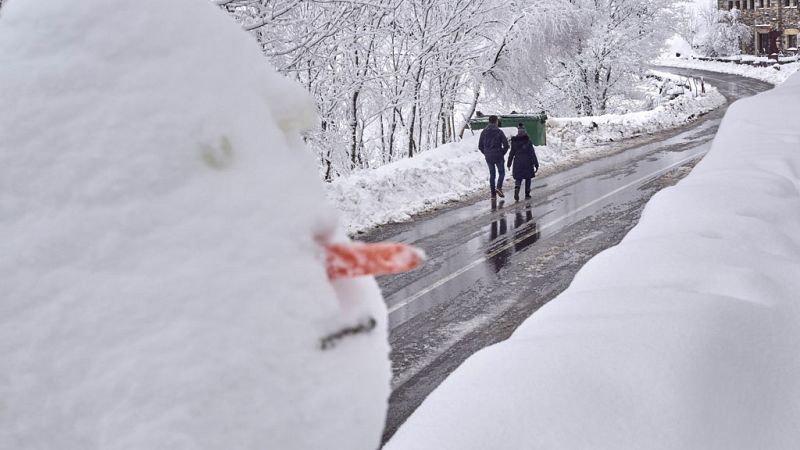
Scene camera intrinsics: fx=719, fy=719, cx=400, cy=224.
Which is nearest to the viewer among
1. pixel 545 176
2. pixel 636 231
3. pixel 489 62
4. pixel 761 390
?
pixel 761 390

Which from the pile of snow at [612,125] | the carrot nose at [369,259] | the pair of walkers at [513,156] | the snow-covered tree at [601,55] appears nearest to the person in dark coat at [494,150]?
the pair of walkers at [513,156]

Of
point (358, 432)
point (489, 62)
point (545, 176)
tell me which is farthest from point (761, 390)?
point (489, 62)

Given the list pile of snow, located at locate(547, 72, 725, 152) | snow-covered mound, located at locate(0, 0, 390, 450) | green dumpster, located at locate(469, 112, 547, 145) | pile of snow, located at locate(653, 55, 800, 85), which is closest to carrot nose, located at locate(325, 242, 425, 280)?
snow-covered mound, located at locate(0, 0, 390, 450)

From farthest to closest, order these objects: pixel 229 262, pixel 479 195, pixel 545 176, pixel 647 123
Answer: pixel 647 123 < pixel 545 176 < pixel 479 195 < pixel 229 262

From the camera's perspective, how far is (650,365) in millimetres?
3041

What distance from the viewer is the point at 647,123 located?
24.5m

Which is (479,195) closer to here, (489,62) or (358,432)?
(489,62)

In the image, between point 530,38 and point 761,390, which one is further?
point 530,38

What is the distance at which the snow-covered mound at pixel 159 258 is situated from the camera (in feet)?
2.72

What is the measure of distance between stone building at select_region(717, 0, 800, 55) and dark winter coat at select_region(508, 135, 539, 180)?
6721 centimetres

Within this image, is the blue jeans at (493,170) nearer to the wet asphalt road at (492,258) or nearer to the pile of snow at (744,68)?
the wet asphalt road at (492,258)

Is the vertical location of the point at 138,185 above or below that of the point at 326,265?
above

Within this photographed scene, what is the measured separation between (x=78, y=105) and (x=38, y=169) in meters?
0.09

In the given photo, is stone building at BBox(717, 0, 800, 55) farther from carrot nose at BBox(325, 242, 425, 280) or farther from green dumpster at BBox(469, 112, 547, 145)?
carrot nose at BBox(325, 242, 425, 280)
